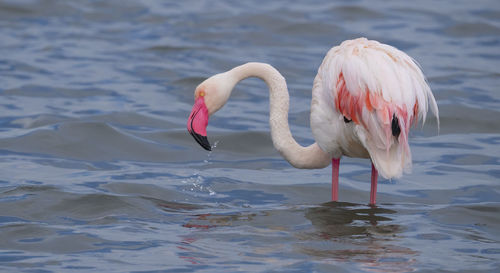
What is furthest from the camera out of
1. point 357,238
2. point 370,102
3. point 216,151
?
point 216,151

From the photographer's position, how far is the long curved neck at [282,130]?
645 centimetres

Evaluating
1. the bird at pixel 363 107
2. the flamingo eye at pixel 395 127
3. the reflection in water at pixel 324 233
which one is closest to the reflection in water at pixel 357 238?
the reflection in water at pixel 324 233

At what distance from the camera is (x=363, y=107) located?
575cm

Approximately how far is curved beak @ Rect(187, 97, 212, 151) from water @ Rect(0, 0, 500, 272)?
52 centimetres

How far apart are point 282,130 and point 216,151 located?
2.31m

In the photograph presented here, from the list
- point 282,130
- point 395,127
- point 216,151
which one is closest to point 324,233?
point 395,127

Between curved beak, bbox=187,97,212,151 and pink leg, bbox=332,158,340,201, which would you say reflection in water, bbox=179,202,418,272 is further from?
curved beak, bbox=187,97,212,151

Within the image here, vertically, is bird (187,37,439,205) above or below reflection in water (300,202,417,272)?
above

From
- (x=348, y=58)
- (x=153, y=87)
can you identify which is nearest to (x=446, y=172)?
(x=348, y=58)

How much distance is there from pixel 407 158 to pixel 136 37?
8894mm

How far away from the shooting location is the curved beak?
6.42 m

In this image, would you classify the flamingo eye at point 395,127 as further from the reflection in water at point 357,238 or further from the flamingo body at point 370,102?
the reflection in water at point 357,238

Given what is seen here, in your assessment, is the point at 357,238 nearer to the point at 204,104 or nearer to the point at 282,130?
the point at 282,130

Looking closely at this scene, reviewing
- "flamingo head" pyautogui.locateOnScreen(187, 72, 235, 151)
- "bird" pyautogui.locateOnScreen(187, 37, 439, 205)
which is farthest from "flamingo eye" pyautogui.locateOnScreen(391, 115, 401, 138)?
"flamingo head" pyautogui.locateOnScreen(187, 72, 235, 151)
